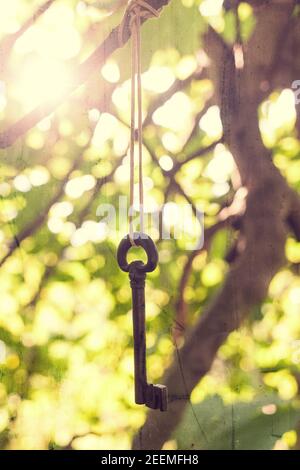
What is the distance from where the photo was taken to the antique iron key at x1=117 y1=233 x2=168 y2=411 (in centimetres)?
123

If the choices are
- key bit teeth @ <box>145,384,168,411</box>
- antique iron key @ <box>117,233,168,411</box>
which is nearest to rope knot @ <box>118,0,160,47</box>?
antique iron key @ <box>117,233,168,411</box>

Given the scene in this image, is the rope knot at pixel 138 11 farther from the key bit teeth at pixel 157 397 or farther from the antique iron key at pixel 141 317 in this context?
the key bit teeth at pixel 157 397

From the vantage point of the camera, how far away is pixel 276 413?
69.1 inches

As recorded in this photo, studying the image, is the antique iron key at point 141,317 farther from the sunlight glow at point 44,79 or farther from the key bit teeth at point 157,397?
the sunlight glow at point 44,79

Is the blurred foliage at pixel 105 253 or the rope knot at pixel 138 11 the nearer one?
the rope knot at pixel 138 11

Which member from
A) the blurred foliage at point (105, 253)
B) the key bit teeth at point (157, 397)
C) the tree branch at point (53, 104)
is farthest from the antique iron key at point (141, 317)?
the tree branch at point (53, 104)

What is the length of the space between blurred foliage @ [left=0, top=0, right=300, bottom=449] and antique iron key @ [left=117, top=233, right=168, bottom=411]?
1.52 feet

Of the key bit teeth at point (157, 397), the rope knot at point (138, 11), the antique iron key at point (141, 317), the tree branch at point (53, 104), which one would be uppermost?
the tree branch at point (53, 104)

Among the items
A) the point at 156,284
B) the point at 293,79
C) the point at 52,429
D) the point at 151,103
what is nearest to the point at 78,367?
the point at 52,429

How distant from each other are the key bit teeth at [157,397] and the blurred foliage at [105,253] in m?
0.48

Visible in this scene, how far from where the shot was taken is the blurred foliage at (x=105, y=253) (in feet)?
5.53

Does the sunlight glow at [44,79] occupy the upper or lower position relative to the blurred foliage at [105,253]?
upper

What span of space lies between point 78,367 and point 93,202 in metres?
0.48
